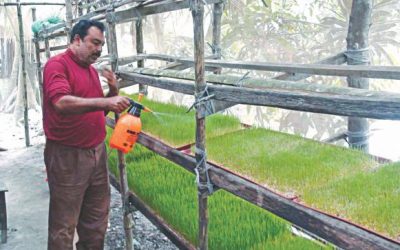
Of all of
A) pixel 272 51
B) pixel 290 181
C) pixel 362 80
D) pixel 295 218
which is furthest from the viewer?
pixel 272 51

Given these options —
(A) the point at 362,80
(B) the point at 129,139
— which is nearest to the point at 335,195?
(B) the point at 129,139

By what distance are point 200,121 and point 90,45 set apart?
118cm

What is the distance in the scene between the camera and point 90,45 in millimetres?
3250

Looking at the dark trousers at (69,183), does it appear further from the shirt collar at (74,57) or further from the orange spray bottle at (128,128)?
the shirt collar at (74,57)

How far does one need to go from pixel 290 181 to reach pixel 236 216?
636 mm

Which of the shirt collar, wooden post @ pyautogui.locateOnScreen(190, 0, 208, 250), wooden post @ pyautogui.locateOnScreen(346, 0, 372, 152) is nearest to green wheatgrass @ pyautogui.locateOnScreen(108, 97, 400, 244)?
wooden post @ pyautogui.locateOnScreen(190, 0, 208, 250)

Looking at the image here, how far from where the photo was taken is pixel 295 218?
223cm

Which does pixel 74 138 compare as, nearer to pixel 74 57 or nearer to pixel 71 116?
pixel 71 116

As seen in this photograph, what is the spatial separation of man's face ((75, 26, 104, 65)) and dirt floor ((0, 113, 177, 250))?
8.35 feet

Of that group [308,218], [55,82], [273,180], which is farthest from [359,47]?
[55,82]

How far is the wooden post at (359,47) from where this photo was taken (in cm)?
469

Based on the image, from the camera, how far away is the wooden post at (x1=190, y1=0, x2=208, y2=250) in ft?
8.30

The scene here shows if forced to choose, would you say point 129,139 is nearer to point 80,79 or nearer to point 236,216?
point 80,79

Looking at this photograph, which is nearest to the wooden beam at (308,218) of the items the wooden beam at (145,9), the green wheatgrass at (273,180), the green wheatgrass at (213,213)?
the green wheatgrass at (273,180)
